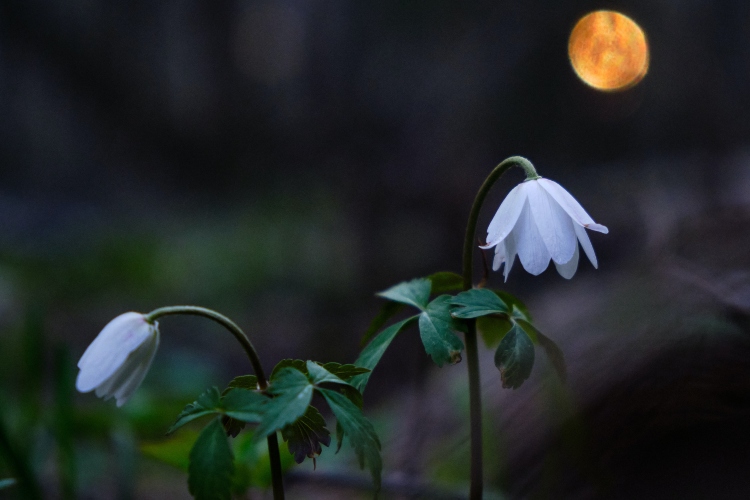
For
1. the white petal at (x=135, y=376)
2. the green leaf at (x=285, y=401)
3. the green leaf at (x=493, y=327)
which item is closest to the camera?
the green leaf at (x=285, y=401)

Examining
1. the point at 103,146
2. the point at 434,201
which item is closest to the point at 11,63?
the point at 103,146

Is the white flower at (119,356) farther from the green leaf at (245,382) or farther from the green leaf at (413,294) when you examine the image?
the green leaf at (413,294)

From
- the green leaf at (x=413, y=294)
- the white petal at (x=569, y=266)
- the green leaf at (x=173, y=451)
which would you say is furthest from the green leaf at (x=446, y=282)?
the green leaf at (x=173, y=451)

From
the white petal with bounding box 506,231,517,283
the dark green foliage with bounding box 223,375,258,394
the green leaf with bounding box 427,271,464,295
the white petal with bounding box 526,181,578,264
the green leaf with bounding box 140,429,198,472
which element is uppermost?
the white petal with bounding box 526,181,578,264

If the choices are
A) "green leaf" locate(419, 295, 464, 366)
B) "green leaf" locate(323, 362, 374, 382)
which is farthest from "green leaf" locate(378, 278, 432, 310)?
"green leaf" locate(323, 362, 374, 382)

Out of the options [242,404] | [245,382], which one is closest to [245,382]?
[245,382]

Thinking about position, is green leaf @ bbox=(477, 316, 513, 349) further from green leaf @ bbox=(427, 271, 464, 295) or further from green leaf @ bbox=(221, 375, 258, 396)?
green leaf @ bbox=(221, 375, 258, 396)

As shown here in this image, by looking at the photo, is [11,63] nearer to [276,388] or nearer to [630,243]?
[630,243]

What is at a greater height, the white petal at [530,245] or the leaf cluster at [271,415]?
the white petal at [530,245]
